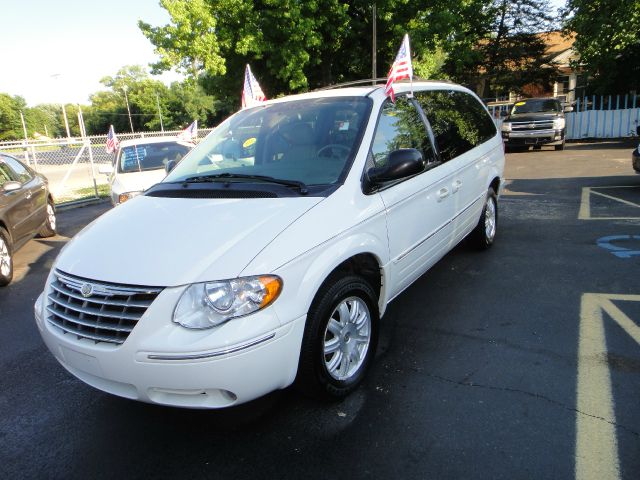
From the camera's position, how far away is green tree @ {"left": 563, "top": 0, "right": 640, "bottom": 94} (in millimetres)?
21047

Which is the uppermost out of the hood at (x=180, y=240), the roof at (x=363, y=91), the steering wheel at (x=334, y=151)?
the roof at (x=363, y=91)

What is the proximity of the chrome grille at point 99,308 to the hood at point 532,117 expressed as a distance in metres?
17.3

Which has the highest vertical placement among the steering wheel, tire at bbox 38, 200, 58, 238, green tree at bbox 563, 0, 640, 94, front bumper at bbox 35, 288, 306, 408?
green tree at bbox 563, 0, 640, 94

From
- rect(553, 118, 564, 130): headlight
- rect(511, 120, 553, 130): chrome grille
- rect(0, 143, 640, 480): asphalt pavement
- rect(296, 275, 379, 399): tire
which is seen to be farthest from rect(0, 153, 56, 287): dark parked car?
rect(553, 118, 564, 130): headlight

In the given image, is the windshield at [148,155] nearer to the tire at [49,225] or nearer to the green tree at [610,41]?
the tire at [49,225]

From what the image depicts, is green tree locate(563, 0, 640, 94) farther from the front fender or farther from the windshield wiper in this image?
the front fender

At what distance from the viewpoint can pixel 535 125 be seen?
16.7 m

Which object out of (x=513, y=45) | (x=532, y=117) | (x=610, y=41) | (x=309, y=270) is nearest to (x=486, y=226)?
(x=309, y=270)

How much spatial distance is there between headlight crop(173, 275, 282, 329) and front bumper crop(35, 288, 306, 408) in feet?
0.11

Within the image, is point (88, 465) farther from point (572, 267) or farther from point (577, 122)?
point (577, 122)

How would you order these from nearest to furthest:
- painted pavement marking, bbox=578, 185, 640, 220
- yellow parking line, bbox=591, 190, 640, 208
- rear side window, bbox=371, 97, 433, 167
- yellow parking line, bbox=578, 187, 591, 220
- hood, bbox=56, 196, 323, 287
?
1. hood, bbox=56, 196, 323, 287
2. rear side window, bbox=371, 97, 433, 167
3. painted pavement marking, bbox=578, 185, 640, 220
4. yellow parking line, bbox=578, 187, 591, 220
5. yellow parking line, bbox=591, 190, 640, 208

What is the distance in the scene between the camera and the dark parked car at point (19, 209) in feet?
19.1

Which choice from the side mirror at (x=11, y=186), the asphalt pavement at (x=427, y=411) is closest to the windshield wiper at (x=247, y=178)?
the asphalt pavement at (x=427, y=411)

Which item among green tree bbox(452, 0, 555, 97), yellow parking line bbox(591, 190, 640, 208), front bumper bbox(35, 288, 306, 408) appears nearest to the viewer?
front bumper bbox(35, 288, 306, 408)
